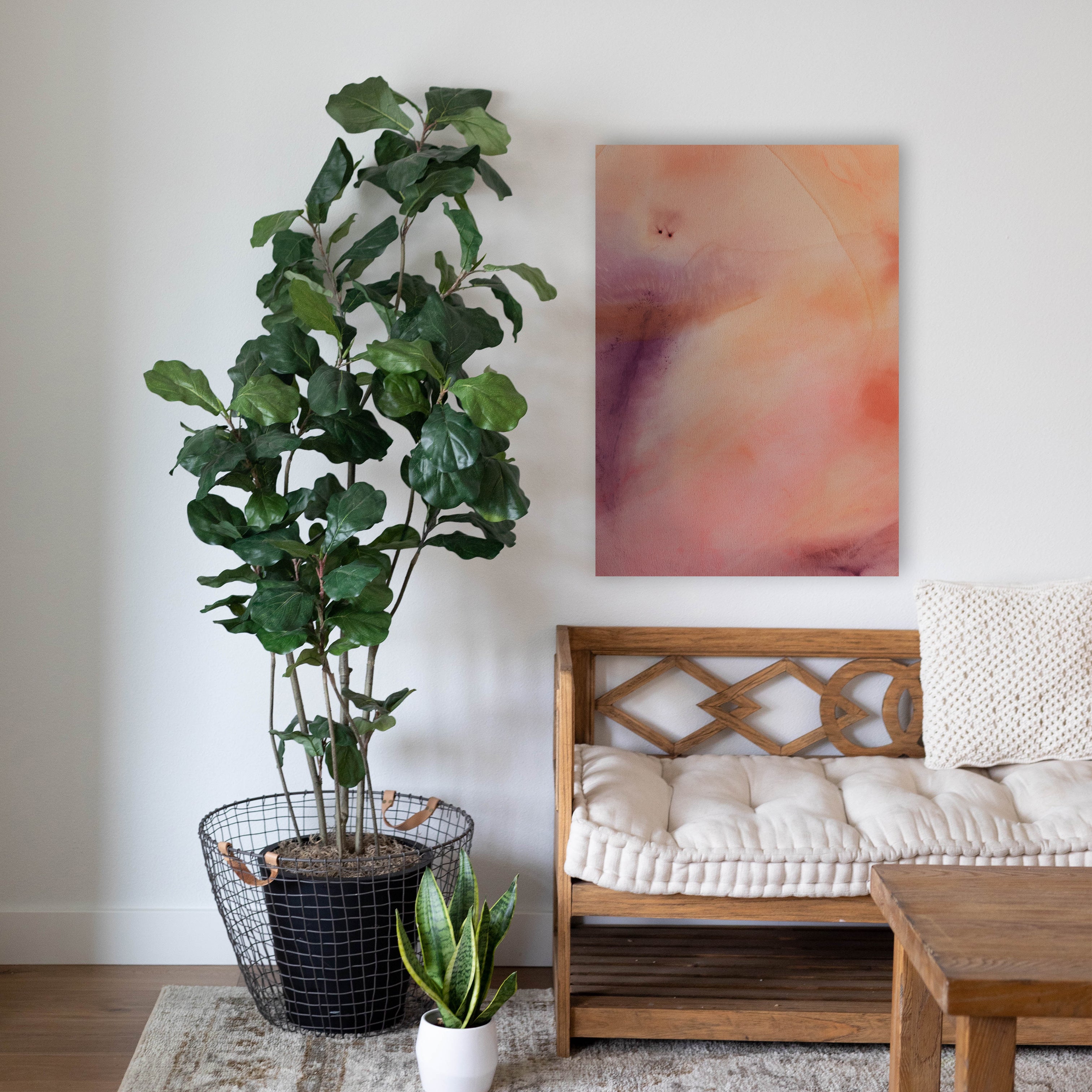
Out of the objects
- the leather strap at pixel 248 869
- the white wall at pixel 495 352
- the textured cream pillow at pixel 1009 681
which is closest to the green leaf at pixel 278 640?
the leather strap at pixel 248 869

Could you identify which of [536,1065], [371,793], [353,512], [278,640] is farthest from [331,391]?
[536,1065]

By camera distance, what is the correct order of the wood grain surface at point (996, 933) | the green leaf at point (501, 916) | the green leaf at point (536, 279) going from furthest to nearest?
the green leaf at point (536, 279) → the green leaf at point (501, 916) → the wood grain surface at point (996, 933)

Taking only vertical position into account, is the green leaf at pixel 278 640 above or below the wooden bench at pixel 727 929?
above

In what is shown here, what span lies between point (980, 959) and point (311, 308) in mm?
1466

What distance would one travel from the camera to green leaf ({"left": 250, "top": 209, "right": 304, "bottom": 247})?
202 centimetres

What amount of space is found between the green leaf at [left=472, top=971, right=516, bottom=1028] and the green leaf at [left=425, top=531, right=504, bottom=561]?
780 millimetres

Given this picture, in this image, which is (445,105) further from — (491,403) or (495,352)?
(491,403)

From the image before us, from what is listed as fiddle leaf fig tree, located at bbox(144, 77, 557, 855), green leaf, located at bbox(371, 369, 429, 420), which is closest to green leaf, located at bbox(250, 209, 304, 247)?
fiddle leaf fig tree, located at bbox(144, 77, 557, 855)

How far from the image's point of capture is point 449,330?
6.04ft

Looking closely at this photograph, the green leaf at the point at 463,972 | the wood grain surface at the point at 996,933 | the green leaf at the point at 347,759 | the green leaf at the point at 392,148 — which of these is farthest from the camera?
the green leaf at the point at 392,148

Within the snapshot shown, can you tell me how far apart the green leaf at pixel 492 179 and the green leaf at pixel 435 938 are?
1394mm

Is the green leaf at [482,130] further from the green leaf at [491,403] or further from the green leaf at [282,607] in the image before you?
the green leaf at [282,607]

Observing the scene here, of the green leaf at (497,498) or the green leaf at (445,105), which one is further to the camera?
the green leaf at (445,105)

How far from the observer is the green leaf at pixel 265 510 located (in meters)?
Result: 1.81
